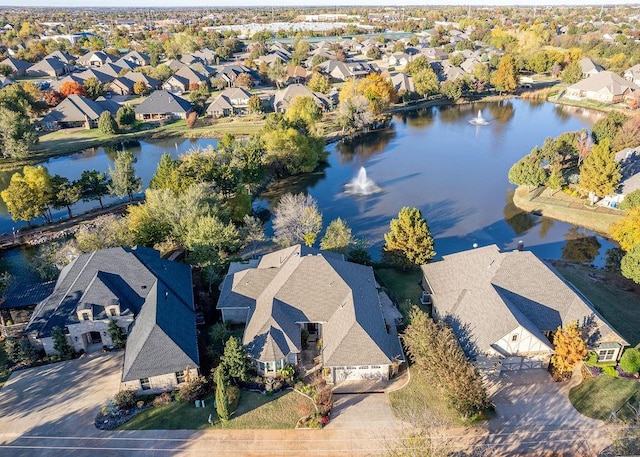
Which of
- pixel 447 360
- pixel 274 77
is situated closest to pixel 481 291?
pixel 447 360

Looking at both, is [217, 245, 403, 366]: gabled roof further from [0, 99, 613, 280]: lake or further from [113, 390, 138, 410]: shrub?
[0, 99, 613, 280]: lake

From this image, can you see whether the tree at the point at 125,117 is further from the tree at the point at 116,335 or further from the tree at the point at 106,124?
the tree at the point at 116,335

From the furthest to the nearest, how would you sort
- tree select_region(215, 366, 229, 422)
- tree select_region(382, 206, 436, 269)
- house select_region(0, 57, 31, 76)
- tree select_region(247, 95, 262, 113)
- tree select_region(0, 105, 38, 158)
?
house select_region(0, 57, 31, 76) → tree select_region(247, 95, 262, 113) → tree select_region(0, 105, 38, 158) → tree select_region(382, 206, 436, 269) → tree select_region(215, 366, 229, 422)

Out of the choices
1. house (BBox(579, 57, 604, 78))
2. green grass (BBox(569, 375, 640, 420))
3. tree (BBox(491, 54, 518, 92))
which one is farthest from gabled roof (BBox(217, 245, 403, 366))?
house (BBox(579, 57, 604, 78))

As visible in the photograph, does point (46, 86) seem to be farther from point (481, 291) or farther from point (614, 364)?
point (614, 364)

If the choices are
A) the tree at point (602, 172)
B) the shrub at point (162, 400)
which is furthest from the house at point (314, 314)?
the tree at point (602, 172)

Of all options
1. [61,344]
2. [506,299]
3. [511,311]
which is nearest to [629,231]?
[506,299]
